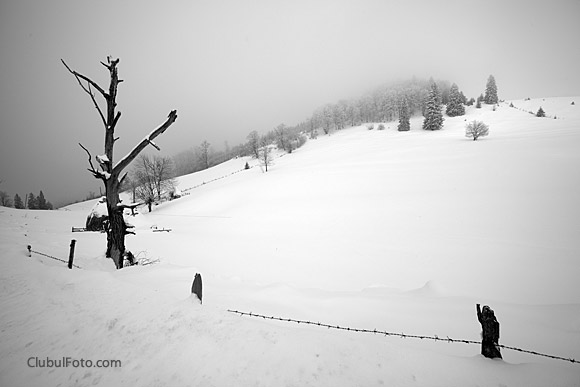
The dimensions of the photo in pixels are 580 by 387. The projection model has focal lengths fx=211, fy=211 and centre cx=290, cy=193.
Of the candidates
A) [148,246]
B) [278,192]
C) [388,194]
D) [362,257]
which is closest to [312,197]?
[278,192]

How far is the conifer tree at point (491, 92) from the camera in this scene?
208ft

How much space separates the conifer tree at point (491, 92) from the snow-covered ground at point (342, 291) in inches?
2208

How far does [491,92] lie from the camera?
63781 millimetres

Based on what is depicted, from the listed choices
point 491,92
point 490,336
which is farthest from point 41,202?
point 491,92

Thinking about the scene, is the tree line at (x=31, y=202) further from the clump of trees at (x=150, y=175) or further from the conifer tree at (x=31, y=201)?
the clump of trees at (x=150, y=175)

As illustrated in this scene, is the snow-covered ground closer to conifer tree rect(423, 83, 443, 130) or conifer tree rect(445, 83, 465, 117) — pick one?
conifer tree rect(423, 83, 443, 130)

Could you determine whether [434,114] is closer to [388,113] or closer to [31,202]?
[388,113]

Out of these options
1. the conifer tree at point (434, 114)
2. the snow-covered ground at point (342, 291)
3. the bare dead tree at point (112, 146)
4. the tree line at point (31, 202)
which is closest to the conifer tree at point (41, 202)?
the tree line at point (31, 202)

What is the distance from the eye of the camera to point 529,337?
455cm

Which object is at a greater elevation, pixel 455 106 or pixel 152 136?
pixel 455 106

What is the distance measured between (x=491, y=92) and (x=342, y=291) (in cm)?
8829

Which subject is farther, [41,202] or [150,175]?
[41,202]

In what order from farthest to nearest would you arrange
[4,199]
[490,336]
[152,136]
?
[4,199]
[152,136]
[490,336]

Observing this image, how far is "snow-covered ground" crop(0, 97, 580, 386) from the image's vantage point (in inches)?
100
